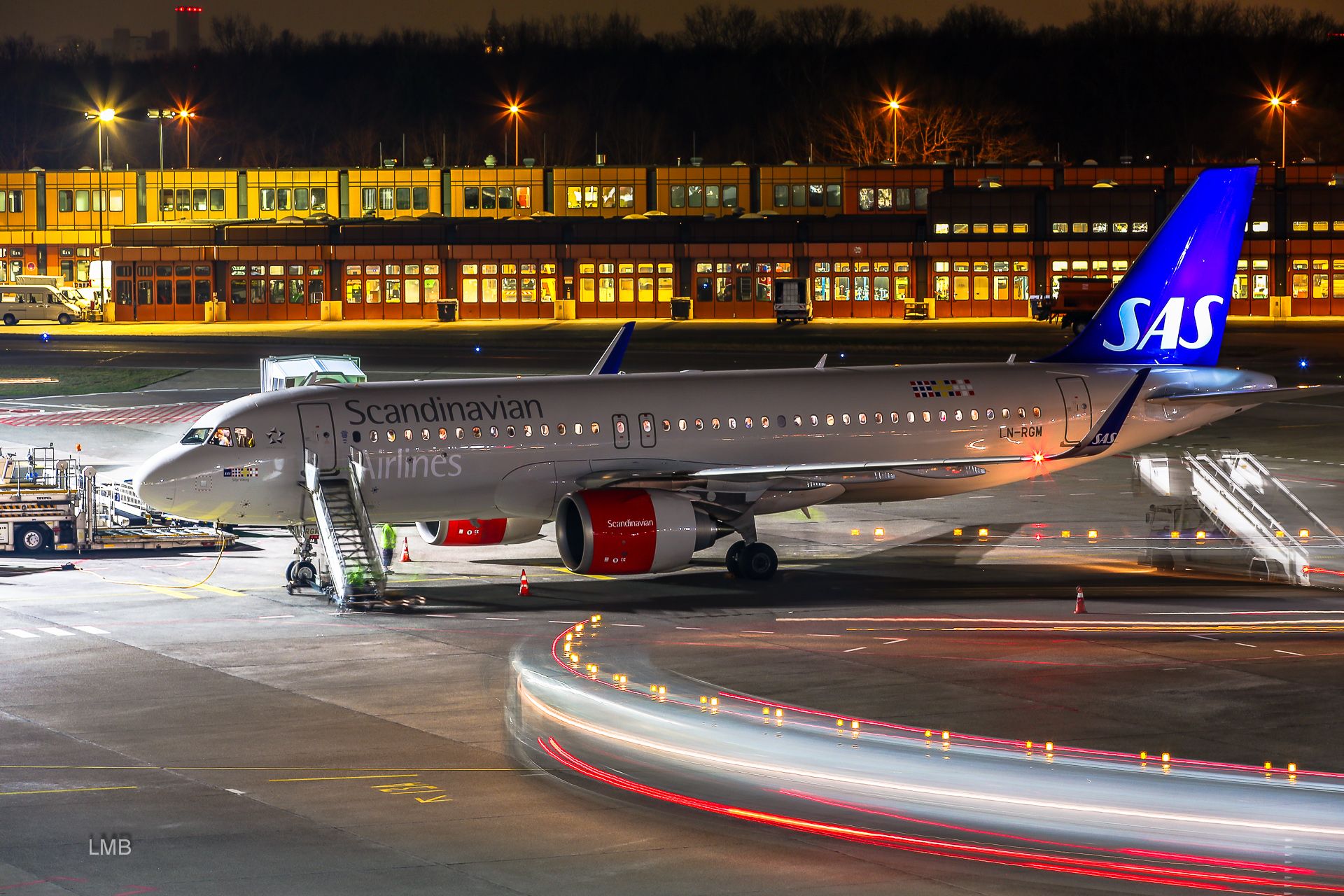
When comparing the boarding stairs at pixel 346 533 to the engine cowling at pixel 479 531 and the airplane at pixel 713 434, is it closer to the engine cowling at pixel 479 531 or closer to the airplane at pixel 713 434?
the airplane at pixel 713 434

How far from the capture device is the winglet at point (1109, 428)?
36.2m

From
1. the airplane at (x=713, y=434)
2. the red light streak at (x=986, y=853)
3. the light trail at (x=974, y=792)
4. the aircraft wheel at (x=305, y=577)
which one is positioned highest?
the airplane at (x=713, y=434)

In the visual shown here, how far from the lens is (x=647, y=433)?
116 feet

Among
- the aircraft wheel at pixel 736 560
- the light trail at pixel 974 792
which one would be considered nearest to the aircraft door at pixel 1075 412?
the aircraft wheel at pixel 736 560

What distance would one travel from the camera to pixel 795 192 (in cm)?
14788

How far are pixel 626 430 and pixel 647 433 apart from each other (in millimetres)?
449

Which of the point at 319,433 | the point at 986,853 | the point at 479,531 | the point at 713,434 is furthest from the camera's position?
the point at 479,531

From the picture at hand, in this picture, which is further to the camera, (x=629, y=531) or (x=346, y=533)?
(x=346, y=533)

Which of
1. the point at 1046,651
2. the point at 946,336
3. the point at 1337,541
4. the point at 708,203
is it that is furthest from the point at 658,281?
the point at 1046,651

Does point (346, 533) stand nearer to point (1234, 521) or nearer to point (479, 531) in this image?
point (479, 531)

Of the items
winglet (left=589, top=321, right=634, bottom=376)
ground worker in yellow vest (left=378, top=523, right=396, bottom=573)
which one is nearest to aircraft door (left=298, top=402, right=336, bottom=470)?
ground worker in yellow vest (left=378, top=523, right=396, bottom=573)

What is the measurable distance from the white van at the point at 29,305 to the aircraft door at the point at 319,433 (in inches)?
4045

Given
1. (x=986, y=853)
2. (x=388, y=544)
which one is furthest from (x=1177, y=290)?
(x=986, y=853)

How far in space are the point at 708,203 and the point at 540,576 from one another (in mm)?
118354
